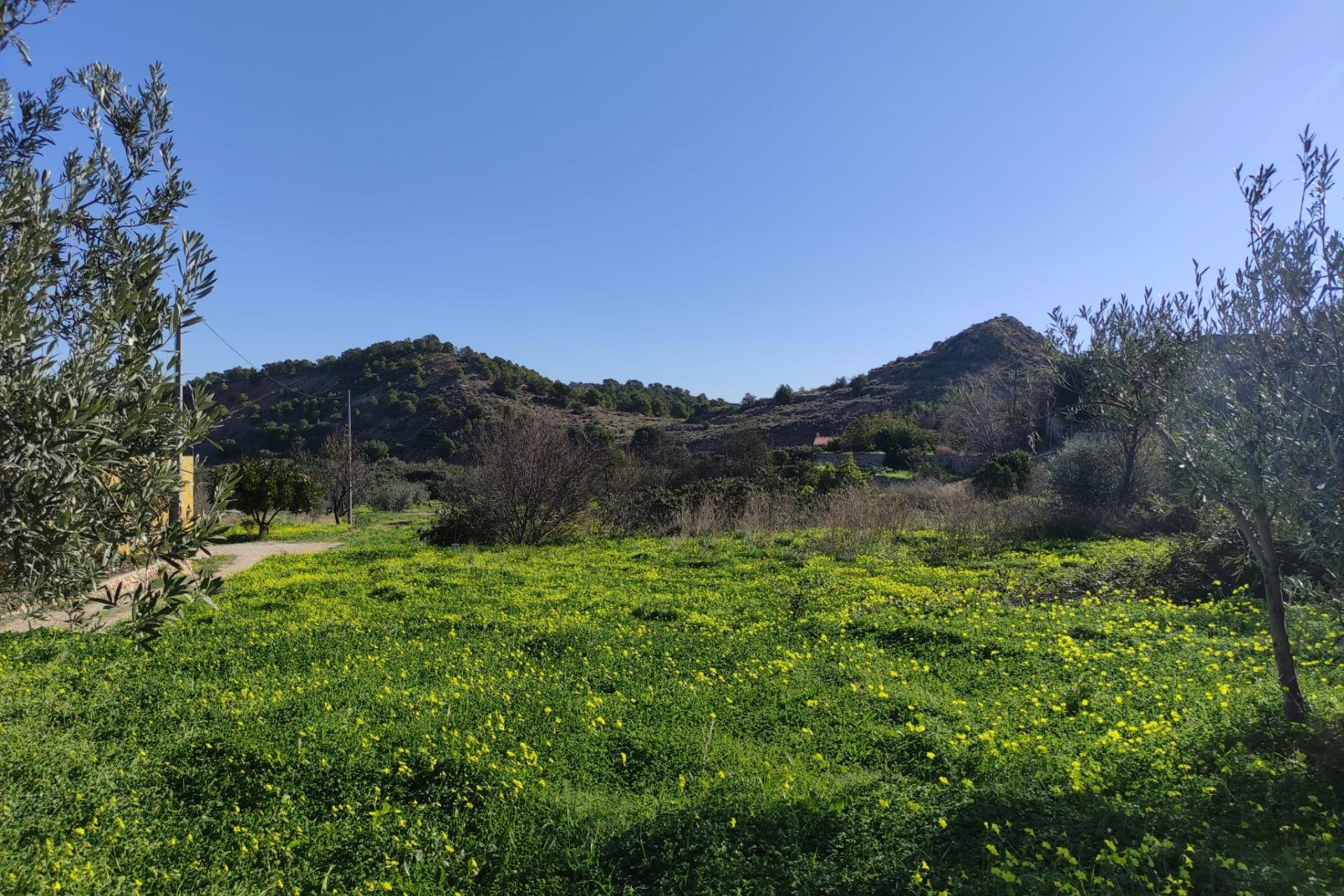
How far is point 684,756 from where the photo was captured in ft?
15.5

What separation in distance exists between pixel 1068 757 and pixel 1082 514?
12.3 meters

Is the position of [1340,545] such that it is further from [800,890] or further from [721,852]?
[721,852]

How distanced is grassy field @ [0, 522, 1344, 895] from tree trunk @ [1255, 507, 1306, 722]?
183 millimetres

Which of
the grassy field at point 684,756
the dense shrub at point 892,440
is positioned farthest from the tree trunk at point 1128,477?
the dense shrub at point 892,440

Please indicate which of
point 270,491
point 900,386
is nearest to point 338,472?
point 270,491

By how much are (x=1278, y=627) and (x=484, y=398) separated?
166 ft

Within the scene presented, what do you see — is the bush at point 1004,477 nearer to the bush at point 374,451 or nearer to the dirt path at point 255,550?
the dirt path at point 255,550

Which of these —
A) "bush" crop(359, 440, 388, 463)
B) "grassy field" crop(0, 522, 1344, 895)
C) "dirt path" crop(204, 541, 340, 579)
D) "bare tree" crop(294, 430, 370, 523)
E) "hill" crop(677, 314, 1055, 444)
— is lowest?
"grassy field" crop(0, 522, 1344, 895)

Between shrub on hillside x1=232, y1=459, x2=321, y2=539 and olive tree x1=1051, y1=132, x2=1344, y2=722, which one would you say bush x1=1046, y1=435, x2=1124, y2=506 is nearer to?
olive tree x1=1051, y1=132, x2=1344, y2=722

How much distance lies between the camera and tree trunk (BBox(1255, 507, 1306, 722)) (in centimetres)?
441

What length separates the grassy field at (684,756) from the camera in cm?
347

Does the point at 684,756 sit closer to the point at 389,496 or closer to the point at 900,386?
the point at 389,496

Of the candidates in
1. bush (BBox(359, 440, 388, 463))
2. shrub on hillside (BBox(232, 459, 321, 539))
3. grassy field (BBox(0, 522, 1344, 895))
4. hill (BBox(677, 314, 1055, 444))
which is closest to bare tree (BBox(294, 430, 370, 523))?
shrub on hillside (BBox(232, 459, 321, 539))

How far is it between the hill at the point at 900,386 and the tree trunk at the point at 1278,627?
4115cm
